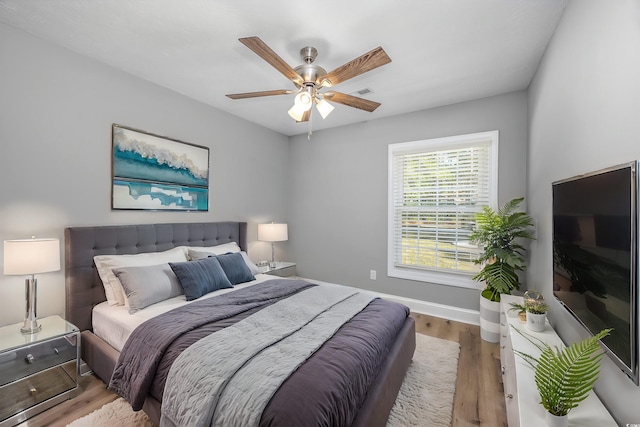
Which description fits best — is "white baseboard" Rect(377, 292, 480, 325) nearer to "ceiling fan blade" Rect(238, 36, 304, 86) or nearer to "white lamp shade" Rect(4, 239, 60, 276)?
"ceiling fan blade" Rect(238, 36, 304, 86)

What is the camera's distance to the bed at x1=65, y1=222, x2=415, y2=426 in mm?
1646

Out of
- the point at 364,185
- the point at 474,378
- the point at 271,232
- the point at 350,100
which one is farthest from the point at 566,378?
the point at 271,232

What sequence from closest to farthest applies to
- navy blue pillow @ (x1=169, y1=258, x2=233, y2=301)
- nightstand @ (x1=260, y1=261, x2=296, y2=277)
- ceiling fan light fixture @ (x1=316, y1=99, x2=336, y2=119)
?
ceiling fan light fixture @ (x1=316, y1=99, x2=336, y2=119), navy blue pillow @ (x1=169, y1=258, x2=233, y2=301), nightstand @ (x1=260, y1=261, x2=296, y2=277)

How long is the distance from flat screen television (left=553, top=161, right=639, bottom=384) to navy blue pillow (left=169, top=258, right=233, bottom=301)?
2.57 m

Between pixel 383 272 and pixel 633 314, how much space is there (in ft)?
10.0

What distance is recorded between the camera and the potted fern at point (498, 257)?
2676 mm

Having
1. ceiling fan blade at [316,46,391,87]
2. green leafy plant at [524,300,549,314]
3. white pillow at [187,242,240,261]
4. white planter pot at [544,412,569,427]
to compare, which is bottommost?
white planter pot at [544,412,569,427]

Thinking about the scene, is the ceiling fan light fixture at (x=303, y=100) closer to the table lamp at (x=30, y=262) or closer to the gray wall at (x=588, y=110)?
the gray wall at (x=588, y=110)

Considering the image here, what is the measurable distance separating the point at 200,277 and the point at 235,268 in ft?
1.42

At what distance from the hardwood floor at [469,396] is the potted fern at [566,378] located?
1017 mm

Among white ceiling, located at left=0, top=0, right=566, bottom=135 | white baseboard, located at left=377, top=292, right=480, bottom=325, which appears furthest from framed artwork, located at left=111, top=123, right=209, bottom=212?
white baseboard, located at left=377, top=292, right=480, bottom=325

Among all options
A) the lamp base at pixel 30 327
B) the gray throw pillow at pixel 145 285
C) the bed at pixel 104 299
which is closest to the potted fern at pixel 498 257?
the bed at pixel 104 299

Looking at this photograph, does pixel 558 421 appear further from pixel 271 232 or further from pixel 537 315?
pixel 271 232

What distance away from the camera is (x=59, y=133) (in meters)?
2.31
